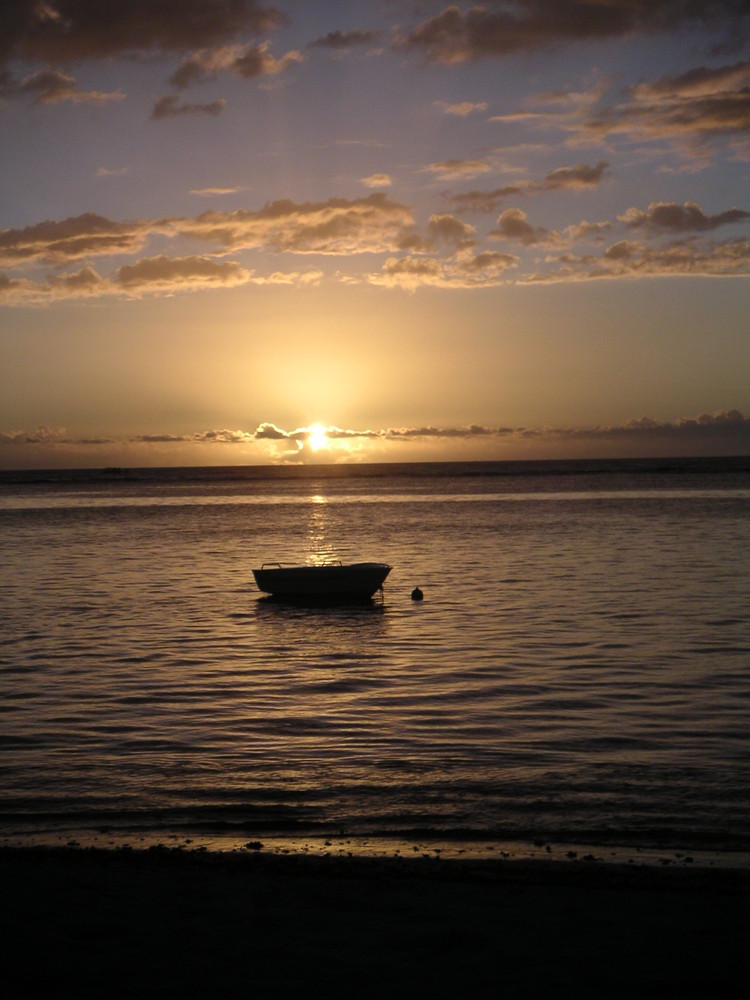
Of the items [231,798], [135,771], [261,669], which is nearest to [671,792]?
[231,798]

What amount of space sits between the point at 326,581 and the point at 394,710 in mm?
16763

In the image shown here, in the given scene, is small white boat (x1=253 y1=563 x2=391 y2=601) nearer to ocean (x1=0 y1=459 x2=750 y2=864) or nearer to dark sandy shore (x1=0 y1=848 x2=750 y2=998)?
ocean (x1=0 y1=459 x2=750 y2=864)

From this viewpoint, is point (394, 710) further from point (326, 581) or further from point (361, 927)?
point (326, 581)

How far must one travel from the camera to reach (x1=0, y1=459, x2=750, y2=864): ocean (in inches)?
470

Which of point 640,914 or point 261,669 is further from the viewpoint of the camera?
point 261,669

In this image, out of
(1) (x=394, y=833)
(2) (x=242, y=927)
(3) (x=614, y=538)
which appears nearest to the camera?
(2) (x=242, y=927)

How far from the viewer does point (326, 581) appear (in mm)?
34594

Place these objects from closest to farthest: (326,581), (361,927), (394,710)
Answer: (361,927) < (394,710) < (326,581)

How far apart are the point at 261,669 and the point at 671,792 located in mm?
11870

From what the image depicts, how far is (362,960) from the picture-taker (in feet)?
26.9

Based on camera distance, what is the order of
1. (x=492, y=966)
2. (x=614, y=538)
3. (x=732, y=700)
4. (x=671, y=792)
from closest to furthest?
(x=492, y=966), (x=671, y=792), (x=732, y=700), (x=614, y=538)

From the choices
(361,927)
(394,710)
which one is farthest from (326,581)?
(361,927)

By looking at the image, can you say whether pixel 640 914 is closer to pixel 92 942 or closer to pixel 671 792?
pixel 671 792

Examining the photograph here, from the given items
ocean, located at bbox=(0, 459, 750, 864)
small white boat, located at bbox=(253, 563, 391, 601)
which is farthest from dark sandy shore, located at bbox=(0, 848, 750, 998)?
small white boat, located at bbox=(253, 563, 391, 601)
